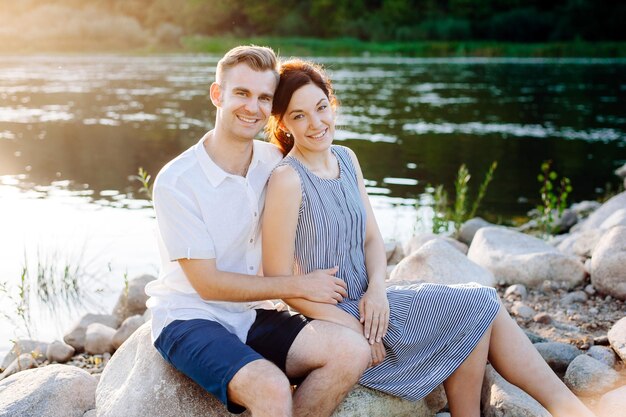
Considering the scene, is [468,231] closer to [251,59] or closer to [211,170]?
[251,59]

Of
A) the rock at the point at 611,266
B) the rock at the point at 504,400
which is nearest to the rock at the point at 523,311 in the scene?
the rock at the point at 611,266

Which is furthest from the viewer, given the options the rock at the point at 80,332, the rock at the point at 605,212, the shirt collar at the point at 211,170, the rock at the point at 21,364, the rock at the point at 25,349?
the rock at the point at 605,212

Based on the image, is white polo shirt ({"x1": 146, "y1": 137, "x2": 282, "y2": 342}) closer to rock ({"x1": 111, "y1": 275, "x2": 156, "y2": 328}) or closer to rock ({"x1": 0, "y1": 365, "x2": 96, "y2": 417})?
rock ({"x1": 0, "y1": 365, "x2": 96, "y2": 417})

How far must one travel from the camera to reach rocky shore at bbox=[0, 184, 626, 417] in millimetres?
3391

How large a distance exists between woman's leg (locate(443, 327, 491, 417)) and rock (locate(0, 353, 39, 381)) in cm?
279

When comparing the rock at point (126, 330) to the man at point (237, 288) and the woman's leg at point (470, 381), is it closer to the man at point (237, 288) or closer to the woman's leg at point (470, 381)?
the man at point (237, 288)

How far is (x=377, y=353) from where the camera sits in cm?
340

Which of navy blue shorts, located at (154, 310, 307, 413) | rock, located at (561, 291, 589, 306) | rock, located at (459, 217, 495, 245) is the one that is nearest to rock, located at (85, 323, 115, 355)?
navy blue shorts, located at (154, 310, 307, 413)

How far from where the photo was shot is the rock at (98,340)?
5340 mm

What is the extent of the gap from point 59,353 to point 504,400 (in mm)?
3101

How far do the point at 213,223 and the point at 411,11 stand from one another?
2285 inches

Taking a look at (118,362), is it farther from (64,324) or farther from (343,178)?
(64,324)

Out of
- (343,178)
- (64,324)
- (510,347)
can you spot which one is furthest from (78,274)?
(510,347)

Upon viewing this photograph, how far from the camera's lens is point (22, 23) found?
154 feet
